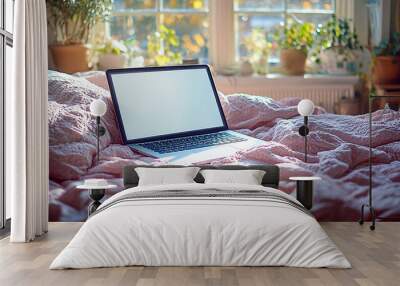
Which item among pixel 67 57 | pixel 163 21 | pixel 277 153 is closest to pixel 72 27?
pixel 67 57

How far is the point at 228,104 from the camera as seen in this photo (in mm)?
8289

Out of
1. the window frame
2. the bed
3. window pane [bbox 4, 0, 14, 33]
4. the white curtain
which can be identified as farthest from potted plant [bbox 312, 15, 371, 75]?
the bed

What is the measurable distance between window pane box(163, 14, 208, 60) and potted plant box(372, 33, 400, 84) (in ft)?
5.91

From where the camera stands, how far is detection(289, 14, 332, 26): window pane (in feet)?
28.0

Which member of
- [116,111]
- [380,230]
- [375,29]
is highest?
[375,29]

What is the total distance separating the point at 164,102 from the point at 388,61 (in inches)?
93.3

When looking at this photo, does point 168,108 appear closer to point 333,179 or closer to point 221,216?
point 333,179

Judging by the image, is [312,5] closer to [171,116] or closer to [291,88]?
[291,88]

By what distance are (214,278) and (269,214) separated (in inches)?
31.3

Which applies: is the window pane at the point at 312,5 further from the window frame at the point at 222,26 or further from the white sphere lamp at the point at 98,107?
the white sphere lamp at the point at 98,107

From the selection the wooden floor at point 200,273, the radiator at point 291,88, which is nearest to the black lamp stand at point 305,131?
the radiator at point 291,88

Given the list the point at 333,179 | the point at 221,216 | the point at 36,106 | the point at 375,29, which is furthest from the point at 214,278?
the point at 375,29

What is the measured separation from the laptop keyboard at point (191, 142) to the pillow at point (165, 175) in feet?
1.35

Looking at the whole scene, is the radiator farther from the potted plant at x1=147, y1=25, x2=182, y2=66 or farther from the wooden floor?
the wooden floor
